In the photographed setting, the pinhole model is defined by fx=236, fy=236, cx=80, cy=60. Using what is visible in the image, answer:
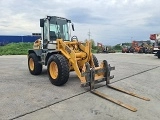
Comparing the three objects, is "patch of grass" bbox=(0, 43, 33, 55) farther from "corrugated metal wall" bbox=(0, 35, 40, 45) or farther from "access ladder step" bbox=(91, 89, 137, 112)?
"access ladder step" bbox=(91, 89, 137, 112)

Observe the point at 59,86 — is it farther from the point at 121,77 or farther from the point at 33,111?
the point at 121,77

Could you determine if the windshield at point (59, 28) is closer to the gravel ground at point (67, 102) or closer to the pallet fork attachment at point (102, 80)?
the gravel ground at point (67, 102)

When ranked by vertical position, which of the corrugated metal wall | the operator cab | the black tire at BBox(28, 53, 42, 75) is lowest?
the black tire at BBox(28, 53, 42, 75)

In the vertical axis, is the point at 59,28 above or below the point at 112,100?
above

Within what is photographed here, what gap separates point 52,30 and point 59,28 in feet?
1.05

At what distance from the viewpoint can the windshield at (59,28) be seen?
374 inches

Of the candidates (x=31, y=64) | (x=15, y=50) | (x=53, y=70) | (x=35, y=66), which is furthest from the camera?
(x=15, y=50)

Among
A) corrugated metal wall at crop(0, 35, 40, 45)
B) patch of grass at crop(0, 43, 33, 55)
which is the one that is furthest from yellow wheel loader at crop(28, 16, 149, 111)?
corrugated metal wall at crop(0, 35, 40, 45)

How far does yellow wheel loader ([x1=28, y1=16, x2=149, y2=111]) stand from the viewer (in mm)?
7355

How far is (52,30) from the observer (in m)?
9.50

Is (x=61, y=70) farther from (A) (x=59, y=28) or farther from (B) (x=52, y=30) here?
(A) (x=59, y=28)

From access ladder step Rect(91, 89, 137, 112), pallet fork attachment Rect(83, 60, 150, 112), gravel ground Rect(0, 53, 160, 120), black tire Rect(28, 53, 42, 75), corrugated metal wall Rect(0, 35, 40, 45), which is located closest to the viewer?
gravel ground Rect(0, 53, 160, 120)

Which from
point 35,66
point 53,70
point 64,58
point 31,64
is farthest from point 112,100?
point 31,64

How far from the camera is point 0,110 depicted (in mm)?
5562
